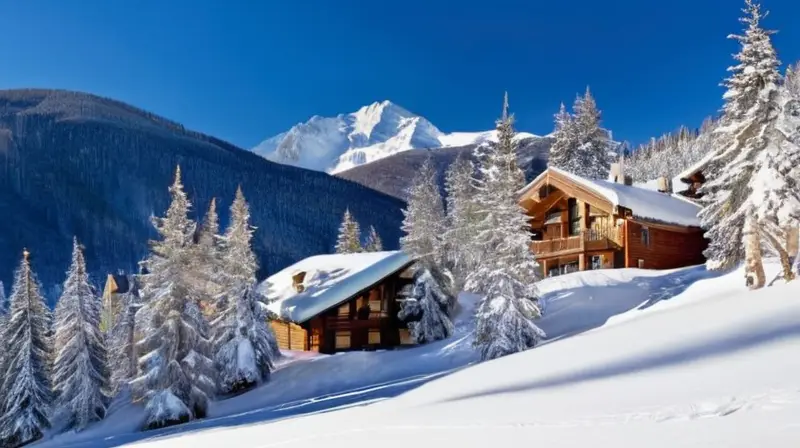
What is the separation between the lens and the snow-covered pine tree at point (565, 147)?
63375 millimetres

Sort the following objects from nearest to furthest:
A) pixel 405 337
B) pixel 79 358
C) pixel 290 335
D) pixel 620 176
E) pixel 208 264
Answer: pixel 208 264, pixel 79 358, pixel 405 337, pixel 290 335, pixel 620 176

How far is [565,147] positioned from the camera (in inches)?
2527

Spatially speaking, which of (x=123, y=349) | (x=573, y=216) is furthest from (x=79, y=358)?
(x=573, y=216)

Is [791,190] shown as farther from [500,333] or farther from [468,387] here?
[468,387]

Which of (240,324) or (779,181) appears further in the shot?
(240,324)

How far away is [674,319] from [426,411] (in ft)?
29.6

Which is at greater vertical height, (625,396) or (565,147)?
(565,147)

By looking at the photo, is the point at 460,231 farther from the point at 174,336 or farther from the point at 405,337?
the point at 174,336

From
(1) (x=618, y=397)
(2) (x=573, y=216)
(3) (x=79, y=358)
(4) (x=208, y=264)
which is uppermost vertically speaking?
(2) (x=573, y=216)

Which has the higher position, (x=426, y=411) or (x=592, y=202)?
(x=592, y=202)

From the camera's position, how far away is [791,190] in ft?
81.4

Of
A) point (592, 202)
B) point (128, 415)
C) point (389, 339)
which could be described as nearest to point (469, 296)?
point (389, 339)

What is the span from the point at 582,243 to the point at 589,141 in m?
23.1

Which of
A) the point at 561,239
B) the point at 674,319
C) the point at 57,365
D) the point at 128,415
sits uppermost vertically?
the point at 561,239
